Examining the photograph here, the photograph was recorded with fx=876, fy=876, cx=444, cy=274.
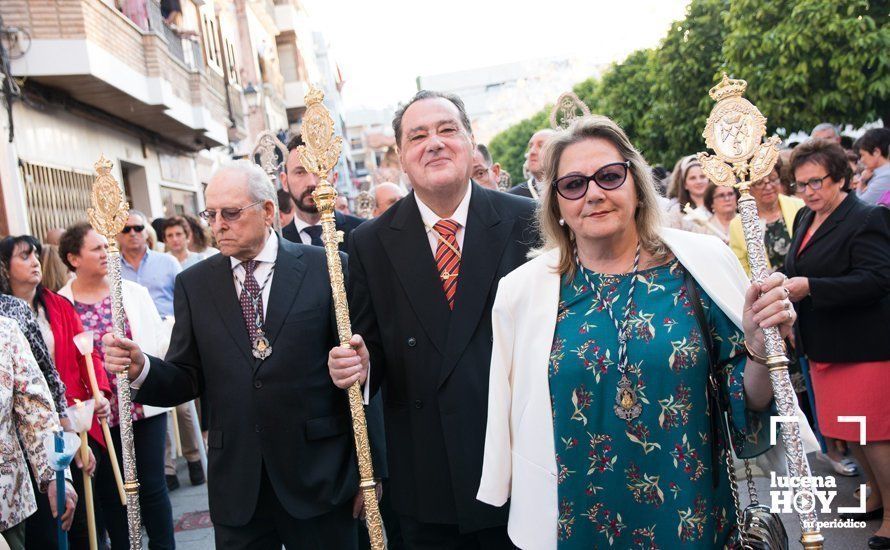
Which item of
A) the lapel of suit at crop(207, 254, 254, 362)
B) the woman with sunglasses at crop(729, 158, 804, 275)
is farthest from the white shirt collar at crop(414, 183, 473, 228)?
the woman with sunglasses at crop(729, 158, 804, 275)

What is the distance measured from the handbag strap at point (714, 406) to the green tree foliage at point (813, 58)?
13.7 m

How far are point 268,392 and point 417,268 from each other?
2.96ft

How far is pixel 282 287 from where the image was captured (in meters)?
4.11

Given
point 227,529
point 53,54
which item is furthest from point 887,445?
point 53,54

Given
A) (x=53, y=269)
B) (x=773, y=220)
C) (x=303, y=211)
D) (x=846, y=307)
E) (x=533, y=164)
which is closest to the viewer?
(x=846, y=307)

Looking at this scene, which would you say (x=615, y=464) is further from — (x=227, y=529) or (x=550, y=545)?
(x=227, y=529)

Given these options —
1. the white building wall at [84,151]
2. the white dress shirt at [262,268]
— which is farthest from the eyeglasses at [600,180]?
the white building wall at [84,151]

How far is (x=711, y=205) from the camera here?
328 inches

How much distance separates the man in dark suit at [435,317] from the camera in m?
3.53

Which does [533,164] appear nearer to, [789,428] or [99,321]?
[99,321]

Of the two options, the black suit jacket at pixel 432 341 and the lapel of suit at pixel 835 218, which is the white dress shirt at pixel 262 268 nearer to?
the black suit jacket at pixel 432 341

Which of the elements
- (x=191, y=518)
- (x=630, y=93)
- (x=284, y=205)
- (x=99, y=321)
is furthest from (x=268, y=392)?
(x=630, y=93)

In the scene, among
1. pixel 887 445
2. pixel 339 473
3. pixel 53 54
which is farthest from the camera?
pixel 53 54

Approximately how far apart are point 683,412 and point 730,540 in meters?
0.45
